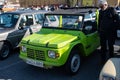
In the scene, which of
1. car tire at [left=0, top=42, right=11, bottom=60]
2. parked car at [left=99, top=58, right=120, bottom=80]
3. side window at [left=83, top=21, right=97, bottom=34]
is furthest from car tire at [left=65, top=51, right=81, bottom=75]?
car tire at [left=0, top=42, right=11, bottom=60]

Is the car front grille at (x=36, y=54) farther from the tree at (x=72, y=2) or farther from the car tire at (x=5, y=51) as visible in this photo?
the tree at (x=72, y=2)

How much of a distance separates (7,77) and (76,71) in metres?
1.88

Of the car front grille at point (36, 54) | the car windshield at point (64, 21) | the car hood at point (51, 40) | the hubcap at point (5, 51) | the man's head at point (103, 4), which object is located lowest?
the hubcap at point (5, 51)

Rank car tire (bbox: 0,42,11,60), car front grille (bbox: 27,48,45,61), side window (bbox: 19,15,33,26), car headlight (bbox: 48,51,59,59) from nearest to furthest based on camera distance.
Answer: car headlight (bbox: 48,51,59,59), car front grille (bbox: 27,48,45,61), car tire (bbox: 0,42,11,60), side window (bbox: 19,15,33,26)

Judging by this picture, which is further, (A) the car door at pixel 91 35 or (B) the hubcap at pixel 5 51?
(B) the hubcap at pixel 5 51

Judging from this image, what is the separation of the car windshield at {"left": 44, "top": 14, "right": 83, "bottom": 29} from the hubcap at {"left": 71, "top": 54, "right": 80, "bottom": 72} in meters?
0.90

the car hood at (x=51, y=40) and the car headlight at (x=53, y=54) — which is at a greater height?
the car hood at (x=51, y=40)

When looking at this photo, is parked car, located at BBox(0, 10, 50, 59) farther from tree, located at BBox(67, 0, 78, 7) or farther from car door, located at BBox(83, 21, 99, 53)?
tree, located at BBox(67, 0, 78, 7)

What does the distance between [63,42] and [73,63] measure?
702 millimetres

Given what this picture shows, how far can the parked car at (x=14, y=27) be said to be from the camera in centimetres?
784

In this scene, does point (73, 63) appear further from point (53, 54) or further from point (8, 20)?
point (8, 20)

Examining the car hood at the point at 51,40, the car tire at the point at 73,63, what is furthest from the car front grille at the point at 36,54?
the car tire at the point at 73,63

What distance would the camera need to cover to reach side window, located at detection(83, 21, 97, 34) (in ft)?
22.0

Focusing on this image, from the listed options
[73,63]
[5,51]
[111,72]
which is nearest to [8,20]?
[5,51]
